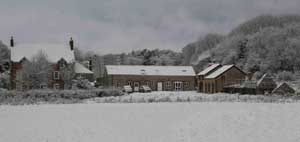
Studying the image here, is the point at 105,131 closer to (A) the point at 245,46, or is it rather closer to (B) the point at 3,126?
(B) the point at 3,126

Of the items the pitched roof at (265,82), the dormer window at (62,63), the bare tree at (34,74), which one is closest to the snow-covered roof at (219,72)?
the pitched roof at (265,82)

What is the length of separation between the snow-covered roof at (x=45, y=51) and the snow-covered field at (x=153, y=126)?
35922 mm

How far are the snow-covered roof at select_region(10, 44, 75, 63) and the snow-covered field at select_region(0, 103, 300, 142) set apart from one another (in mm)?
35922

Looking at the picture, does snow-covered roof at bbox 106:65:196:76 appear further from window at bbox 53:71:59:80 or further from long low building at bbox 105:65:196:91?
window at bbox 53:71:59:80

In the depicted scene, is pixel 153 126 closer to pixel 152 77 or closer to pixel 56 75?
pixel 56 75

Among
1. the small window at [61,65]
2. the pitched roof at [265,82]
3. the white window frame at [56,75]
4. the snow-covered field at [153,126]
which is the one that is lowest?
the snow-covered field at [153,126]

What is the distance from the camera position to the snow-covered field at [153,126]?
41.9 ft

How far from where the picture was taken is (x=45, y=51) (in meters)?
54.2

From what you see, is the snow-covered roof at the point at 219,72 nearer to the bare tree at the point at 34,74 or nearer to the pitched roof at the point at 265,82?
the pitched roof at the point at 265,82

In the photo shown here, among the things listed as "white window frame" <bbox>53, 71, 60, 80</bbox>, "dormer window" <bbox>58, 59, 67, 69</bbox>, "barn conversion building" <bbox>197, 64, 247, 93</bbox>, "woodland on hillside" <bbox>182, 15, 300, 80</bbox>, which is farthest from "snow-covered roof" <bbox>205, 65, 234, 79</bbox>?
"white window frame" <bbox>53, 71, 60, 80</bbox>

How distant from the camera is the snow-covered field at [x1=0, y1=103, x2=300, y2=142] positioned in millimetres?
12781

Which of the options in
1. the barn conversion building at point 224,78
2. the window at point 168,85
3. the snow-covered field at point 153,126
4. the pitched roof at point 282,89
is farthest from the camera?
the window at point 168,85

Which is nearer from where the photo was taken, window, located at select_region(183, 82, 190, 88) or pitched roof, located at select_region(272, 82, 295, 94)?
pitched roof, located at select_region(272, 82, 295, 94)

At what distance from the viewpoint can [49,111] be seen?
1941cm
